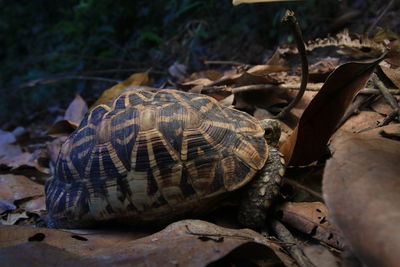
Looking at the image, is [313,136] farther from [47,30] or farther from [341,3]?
[47,30]

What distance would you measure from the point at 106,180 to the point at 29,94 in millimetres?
7540

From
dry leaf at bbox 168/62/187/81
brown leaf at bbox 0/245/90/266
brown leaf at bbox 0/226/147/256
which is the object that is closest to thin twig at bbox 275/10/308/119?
brown leaf at bbox 0/226/147/256

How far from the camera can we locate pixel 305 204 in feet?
6.07

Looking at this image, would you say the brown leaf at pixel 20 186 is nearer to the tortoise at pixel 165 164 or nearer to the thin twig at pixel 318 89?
the tortoise at pixel 165 164

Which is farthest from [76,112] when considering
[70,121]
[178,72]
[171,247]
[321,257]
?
[321,257]

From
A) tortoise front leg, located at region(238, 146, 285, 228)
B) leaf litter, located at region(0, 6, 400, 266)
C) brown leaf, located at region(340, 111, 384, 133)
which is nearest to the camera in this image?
leaf litter, located at region(0, 6, 400, 266)

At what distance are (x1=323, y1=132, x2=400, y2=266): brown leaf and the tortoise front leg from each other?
0.57 metres

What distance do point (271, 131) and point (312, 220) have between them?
0.70m

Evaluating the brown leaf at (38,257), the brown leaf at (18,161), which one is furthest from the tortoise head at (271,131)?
the brown leaf at (18,161)

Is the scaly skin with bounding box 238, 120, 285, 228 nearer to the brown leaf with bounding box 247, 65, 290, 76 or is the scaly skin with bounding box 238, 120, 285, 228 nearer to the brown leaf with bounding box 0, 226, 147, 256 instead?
the brown leaf with bounding box 0, 226, 147, 256

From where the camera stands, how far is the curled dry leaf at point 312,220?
5.22 ft

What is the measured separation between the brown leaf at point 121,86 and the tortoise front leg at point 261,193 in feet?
7.45

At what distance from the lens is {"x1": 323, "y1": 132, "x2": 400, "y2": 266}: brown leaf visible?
3.35 ft

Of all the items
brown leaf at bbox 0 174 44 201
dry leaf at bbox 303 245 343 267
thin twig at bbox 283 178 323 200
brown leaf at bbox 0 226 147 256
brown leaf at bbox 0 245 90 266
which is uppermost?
brown leaf at bbox 0 245 90 266
